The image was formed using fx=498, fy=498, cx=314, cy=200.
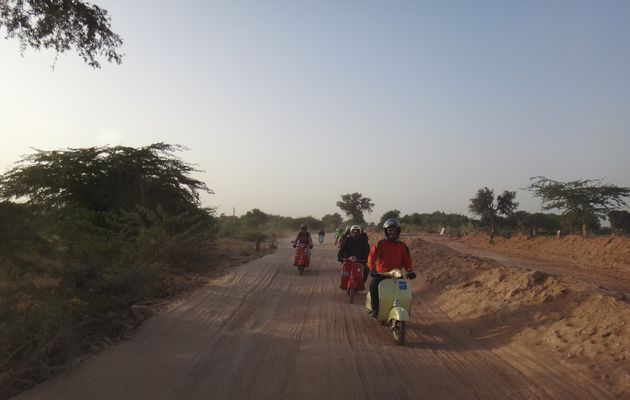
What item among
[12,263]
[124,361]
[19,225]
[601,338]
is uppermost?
[19,225]

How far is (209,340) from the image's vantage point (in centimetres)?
780

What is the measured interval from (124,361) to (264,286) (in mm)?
7838

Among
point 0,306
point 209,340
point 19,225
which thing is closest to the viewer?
point 0,306

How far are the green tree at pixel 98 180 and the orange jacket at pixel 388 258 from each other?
42.2ft

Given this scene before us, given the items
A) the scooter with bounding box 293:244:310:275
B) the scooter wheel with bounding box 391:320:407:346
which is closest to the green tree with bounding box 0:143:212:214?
the scooter with bounding box 293:244:310:275

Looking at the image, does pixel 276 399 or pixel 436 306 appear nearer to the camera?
pixel 276 399

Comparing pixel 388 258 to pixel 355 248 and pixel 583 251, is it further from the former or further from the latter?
pixel 583 251

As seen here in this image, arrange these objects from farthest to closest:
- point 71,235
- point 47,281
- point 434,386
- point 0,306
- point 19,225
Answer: point 71,235 → point 47,281 → point 19,225 → point 0,306 → point 434,386

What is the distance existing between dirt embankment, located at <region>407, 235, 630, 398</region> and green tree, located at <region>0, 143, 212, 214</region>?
12.6 meters

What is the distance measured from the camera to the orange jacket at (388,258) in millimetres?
8930

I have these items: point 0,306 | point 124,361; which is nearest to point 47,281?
point 0,306

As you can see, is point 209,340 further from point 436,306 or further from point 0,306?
point 436,306

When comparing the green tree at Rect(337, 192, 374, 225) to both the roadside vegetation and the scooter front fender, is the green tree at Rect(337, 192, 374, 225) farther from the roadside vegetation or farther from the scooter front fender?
the scooter front fender

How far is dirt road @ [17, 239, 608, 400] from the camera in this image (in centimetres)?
554
